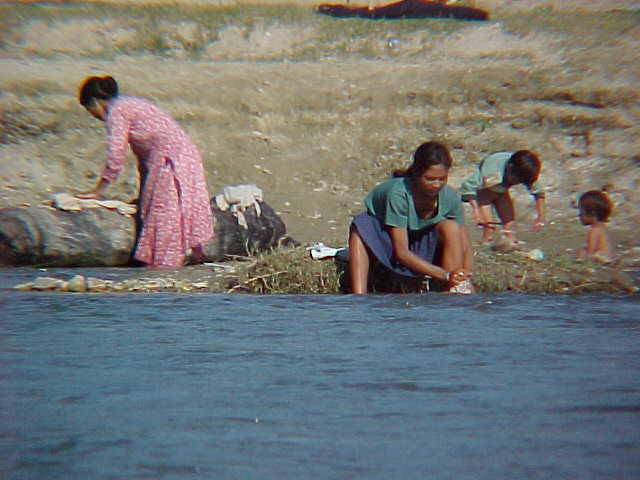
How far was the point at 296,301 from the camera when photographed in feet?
18.8

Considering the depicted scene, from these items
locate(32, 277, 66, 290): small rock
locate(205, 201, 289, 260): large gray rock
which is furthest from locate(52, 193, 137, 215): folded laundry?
locate(32, 277, 66, 290): small rock

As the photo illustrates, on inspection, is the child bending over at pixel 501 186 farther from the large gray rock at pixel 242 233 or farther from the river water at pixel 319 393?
the river water at pixel 319 393

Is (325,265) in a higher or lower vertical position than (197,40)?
lower

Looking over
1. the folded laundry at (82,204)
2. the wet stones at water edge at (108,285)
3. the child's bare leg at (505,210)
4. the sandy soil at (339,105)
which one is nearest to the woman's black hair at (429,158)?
the wet stones at water edge at (108,285)

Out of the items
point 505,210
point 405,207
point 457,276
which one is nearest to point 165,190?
point 405,207

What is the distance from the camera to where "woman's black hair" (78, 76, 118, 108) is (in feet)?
23.3

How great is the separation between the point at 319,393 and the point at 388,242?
2.72m

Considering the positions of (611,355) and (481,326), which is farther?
(481,326)

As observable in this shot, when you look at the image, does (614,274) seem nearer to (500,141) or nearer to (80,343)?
(80,343)

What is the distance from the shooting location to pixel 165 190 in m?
7.48

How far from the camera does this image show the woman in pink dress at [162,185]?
287 inches

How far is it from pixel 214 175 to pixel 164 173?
245 inches

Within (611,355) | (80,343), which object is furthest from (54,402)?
(611,355)

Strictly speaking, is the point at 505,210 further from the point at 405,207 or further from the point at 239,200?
the point at 405,207
